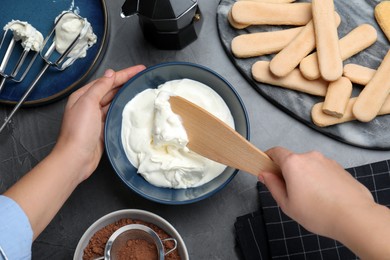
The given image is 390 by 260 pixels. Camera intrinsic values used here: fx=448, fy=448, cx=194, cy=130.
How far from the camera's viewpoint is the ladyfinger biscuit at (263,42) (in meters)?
0.73

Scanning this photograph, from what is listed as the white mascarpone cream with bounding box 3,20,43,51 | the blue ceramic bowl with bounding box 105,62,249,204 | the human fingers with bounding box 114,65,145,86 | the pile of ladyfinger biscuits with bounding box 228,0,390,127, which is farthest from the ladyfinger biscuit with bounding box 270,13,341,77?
the white mascarpone cream with bounding box 3,20,43,51

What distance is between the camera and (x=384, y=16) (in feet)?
2.40

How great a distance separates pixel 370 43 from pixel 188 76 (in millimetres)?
304

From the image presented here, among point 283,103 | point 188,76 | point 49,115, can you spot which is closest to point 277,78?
point 283,103

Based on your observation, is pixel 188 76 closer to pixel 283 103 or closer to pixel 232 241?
pixel 283 103

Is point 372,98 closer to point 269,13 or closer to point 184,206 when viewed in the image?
point 269,13

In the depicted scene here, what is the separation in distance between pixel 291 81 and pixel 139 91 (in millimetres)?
245

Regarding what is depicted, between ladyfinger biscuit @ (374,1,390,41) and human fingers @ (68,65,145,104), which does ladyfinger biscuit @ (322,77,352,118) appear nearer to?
ladyfinger biscuit @ (374,1,390,41)

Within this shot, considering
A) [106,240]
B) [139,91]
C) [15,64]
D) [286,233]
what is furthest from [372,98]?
[15,64]

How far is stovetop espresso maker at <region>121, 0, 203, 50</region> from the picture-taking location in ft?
2.16

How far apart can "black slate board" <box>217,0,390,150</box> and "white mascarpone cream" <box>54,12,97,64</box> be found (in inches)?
8.6

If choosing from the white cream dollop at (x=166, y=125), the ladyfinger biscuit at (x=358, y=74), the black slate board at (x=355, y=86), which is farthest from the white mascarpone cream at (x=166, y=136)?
the ladyfinger biscuit at (x=358, y=74)

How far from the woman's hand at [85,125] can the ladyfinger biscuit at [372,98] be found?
370 millimetres

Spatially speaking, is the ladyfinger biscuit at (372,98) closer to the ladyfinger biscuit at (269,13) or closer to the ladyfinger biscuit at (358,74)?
the ladyfinger biscuit at (358,74)
